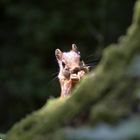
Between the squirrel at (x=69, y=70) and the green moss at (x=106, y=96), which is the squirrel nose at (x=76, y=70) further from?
the green moss at (x=106, y=96)

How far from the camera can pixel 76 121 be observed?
57.5 inches

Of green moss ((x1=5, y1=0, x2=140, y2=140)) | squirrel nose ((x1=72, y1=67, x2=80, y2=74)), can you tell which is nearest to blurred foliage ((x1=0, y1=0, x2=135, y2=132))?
squirrel nose ((x1=72, y1=67, x2=80, y2=74))

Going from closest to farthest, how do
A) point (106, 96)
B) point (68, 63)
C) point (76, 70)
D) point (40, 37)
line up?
point (106, 96) < point (76, 70) < point (68, 63) < point (40, 37)

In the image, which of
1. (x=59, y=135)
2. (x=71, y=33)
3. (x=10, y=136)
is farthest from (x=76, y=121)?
(x=71, y=33)

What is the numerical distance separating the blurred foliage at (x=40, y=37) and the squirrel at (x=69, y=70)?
4.08m

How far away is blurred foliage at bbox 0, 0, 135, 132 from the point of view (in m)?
8.17

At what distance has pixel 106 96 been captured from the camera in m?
1.43

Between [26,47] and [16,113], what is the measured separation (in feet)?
3.62

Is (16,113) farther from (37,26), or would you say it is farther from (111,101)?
(111,101)

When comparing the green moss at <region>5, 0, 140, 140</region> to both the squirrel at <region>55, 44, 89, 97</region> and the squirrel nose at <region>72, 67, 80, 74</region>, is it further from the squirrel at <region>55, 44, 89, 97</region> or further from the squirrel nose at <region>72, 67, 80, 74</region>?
the squirrel nose at <region>72, 67, 80, 74</region>

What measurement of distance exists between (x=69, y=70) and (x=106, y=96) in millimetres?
2148

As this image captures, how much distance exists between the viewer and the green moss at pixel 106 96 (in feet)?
4.33

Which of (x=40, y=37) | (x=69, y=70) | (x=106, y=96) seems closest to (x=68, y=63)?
(x=69, y=70)

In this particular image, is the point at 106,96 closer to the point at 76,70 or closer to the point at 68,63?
the point at 76,70
